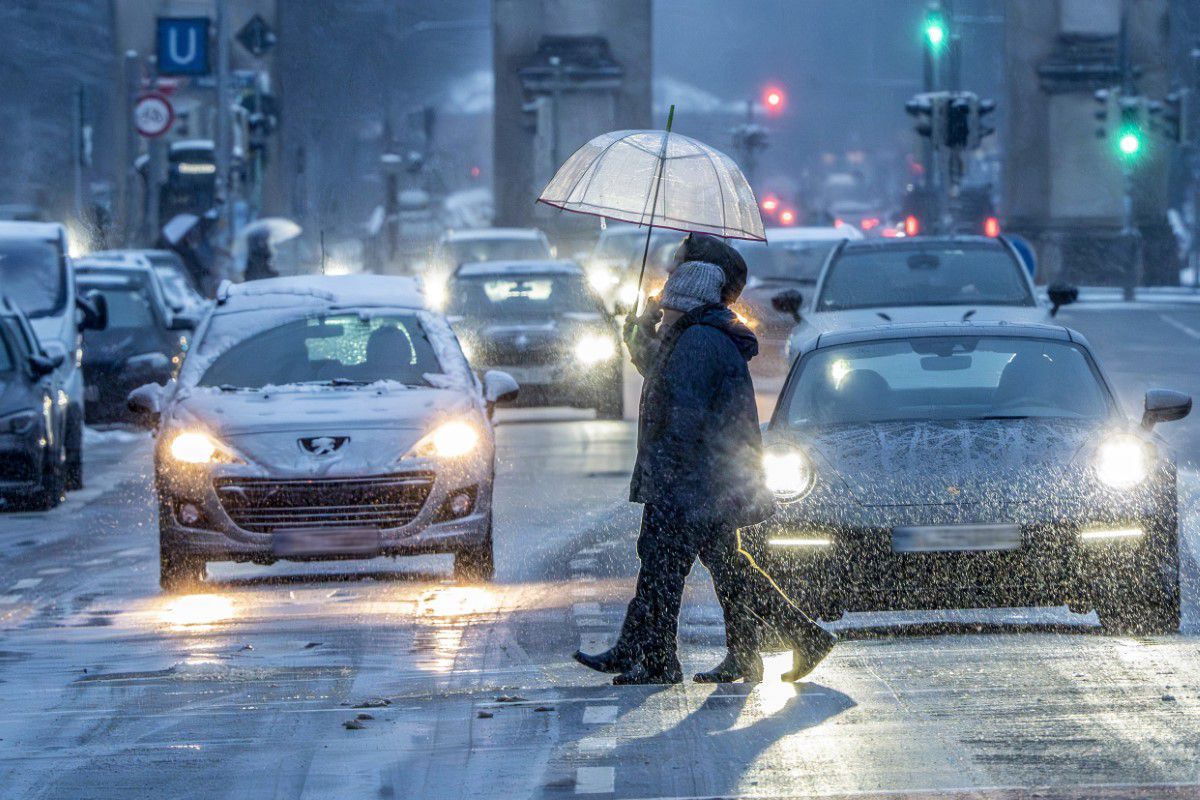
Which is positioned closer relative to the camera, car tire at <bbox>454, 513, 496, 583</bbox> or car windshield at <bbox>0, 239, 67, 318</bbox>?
car tire at <bbox>454, 513, 496, 583</bbox>

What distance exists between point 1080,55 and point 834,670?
44.1 meters

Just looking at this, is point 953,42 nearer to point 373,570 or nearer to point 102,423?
point 102,423

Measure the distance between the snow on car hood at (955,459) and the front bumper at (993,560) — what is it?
75 mm

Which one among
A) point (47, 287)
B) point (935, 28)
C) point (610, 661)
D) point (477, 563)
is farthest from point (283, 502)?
point (935, 28)

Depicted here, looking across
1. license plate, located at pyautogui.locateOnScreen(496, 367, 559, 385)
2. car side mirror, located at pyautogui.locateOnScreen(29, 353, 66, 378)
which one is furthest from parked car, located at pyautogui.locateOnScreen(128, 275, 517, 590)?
license plate, located at pyautogui.locateOnScreen(496, 367, 559, 385)

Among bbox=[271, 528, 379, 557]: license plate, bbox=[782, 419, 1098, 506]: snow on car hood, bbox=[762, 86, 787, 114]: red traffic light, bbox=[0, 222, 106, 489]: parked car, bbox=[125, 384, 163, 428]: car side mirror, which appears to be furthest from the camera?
bbox=[762, 86, 787, 114]: red traffic light

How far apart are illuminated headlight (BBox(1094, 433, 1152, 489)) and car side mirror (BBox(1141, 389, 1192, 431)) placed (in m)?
0.51

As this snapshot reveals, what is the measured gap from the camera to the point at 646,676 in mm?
8102

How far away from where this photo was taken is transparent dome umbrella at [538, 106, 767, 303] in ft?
28.2

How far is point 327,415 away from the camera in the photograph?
1148 cm

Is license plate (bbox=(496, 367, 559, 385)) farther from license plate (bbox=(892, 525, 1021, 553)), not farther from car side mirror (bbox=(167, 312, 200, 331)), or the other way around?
license plate (bbox=(892, 525, 1021, 553))

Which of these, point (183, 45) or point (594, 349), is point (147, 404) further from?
point (183, 45)

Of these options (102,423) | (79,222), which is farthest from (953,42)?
(79,222)

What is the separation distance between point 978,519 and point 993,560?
0.16 metres
